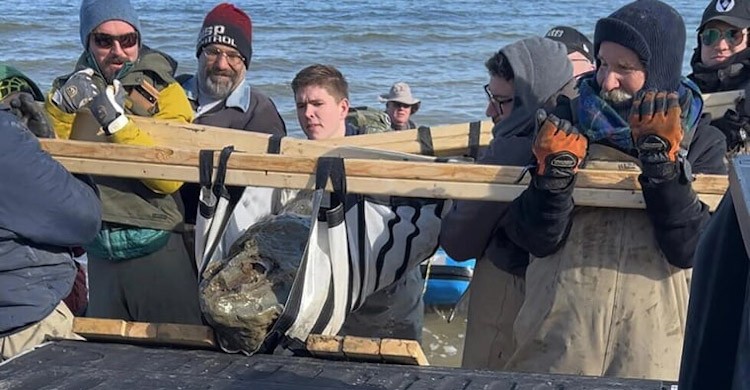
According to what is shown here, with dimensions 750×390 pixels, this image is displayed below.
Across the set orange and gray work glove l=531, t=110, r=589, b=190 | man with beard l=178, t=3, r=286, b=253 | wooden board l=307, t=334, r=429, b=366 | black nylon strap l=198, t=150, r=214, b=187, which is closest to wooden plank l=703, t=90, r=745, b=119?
orange and gray work glove l=531, t=110, r=589, b=190

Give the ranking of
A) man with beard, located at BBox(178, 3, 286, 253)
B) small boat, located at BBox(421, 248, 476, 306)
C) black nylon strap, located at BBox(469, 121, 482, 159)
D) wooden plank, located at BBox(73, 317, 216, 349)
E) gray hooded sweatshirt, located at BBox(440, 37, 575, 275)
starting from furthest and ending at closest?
small boat, located at BBox(421, 248, 476, 306) < man with beard, located at BBox(178, 3, 286, 253) < black nylon strap, located at BBox(469, 121, 482, 159) < gray hooded sweatshirt, located at BBox(440, 37, 575, 275) < wooden plank, located at BBox(73, 317, 216, 349)

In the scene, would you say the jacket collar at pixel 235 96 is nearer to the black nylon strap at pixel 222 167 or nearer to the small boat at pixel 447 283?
the black nylon strap at pixel 222 167

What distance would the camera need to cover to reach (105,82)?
14.6 ft

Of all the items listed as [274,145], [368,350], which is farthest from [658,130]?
A: [274,145]

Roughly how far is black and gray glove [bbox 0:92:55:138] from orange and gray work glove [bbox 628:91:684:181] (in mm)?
2114

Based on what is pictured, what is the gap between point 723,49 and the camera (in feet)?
16.1

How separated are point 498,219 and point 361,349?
66cm

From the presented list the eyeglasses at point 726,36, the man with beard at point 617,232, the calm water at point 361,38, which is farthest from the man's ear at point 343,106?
the calm water at point 361,38

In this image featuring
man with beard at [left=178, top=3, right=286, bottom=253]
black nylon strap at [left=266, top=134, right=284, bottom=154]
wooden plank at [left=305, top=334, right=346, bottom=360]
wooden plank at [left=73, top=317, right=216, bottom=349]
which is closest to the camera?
wooden plank at [left=305, top=334, right=346, bottom=360]

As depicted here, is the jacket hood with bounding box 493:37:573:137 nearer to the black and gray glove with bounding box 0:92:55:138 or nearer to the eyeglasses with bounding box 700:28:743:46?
the eyeglasses with bounding box 700:28:743:46

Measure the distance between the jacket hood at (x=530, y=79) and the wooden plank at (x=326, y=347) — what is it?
93cm

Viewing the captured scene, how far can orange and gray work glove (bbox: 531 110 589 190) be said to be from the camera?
3.25 meters

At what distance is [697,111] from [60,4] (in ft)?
82.3

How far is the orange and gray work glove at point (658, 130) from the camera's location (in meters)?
3.11
